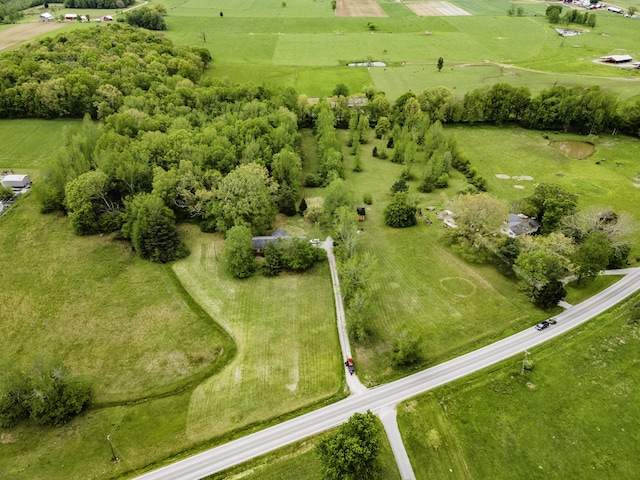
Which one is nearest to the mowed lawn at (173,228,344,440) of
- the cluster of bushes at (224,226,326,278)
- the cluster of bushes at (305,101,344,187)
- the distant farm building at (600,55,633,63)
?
the cluster of bushes at (224,226,326,278)

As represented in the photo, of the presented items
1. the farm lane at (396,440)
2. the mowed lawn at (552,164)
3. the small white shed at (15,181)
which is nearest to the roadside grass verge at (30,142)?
the small white shed at (15,181)

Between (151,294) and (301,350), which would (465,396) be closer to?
(301,350)

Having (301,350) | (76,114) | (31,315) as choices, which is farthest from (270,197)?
(76,114)

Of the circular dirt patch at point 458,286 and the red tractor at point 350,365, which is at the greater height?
the circular dirt patch at point 458,286

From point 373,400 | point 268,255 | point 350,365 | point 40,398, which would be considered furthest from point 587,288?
point 40,398

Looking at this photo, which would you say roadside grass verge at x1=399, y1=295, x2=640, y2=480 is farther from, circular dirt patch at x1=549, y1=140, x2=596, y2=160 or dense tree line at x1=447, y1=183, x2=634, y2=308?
circular dirt patch at x1=549, y1=140, x2=596, y2=160

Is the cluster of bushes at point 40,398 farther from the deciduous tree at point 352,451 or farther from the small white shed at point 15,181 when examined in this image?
the small white shed at point 15,181
